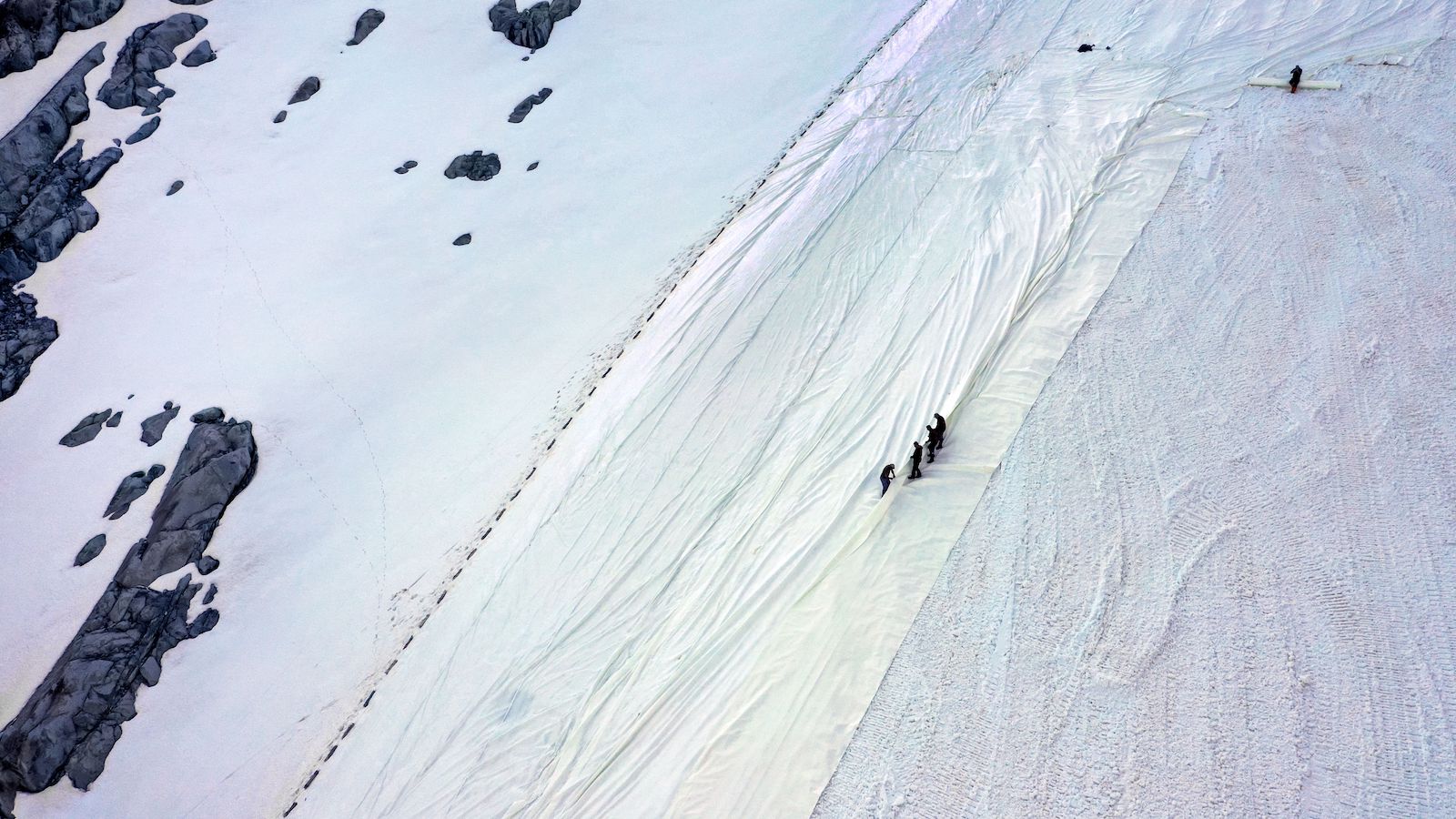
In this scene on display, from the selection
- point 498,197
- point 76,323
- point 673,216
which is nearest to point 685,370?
point 673,216

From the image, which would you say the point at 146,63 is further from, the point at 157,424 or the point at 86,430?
the point at 157,424

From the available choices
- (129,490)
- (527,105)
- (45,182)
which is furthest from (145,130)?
(129,490)

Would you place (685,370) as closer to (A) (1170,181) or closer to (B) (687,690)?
(B) (687,690)

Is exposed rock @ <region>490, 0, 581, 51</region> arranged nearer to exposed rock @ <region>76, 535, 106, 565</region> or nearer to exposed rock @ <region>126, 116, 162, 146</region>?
exposed rock @ <region>126, 116, 162, 146</region>

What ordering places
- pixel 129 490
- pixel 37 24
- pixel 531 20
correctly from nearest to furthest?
pixel 129 490, pixel 37 24, pixel 531 20

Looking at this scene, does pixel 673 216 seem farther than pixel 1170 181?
Yes

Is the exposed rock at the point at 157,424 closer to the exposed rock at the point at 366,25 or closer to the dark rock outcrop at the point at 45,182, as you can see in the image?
the dark rock outcrop at the point at 45,182

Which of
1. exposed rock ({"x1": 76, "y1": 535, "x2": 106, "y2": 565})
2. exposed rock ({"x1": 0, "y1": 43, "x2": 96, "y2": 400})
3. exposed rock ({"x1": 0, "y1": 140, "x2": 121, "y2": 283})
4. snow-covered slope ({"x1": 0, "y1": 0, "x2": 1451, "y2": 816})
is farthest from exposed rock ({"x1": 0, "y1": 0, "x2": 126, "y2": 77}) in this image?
exposed rock ({"x1": 76, "y1": 535, "x2": 106, "y2": 565})
